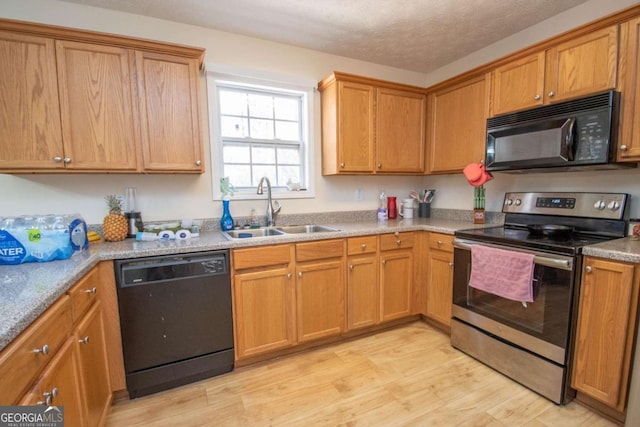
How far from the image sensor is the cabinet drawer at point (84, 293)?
125 centimetres

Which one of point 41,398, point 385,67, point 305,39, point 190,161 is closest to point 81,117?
point 190,161

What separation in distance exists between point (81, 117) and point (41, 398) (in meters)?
1.61

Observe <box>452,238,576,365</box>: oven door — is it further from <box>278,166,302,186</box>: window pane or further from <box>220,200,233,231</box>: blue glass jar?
<box>220,200,233,231</box>: blue glass jar

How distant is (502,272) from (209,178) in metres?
2.28

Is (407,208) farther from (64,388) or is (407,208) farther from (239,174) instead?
(64,388)

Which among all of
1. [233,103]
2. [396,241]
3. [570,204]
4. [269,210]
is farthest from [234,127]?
[570,204]

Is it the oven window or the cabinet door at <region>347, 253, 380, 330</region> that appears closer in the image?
the oven window

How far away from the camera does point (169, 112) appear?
6.61 feet

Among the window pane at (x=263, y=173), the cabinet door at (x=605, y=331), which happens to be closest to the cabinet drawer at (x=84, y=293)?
the window pane at (x=263, y=173)

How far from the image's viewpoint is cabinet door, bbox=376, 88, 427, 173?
275 centimetres

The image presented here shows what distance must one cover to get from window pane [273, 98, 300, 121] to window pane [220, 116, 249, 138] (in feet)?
1.08

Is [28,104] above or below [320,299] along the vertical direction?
above

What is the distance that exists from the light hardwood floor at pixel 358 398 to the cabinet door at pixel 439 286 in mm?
332

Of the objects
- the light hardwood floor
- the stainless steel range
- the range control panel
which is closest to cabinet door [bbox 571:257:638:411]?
the stainless steel range
